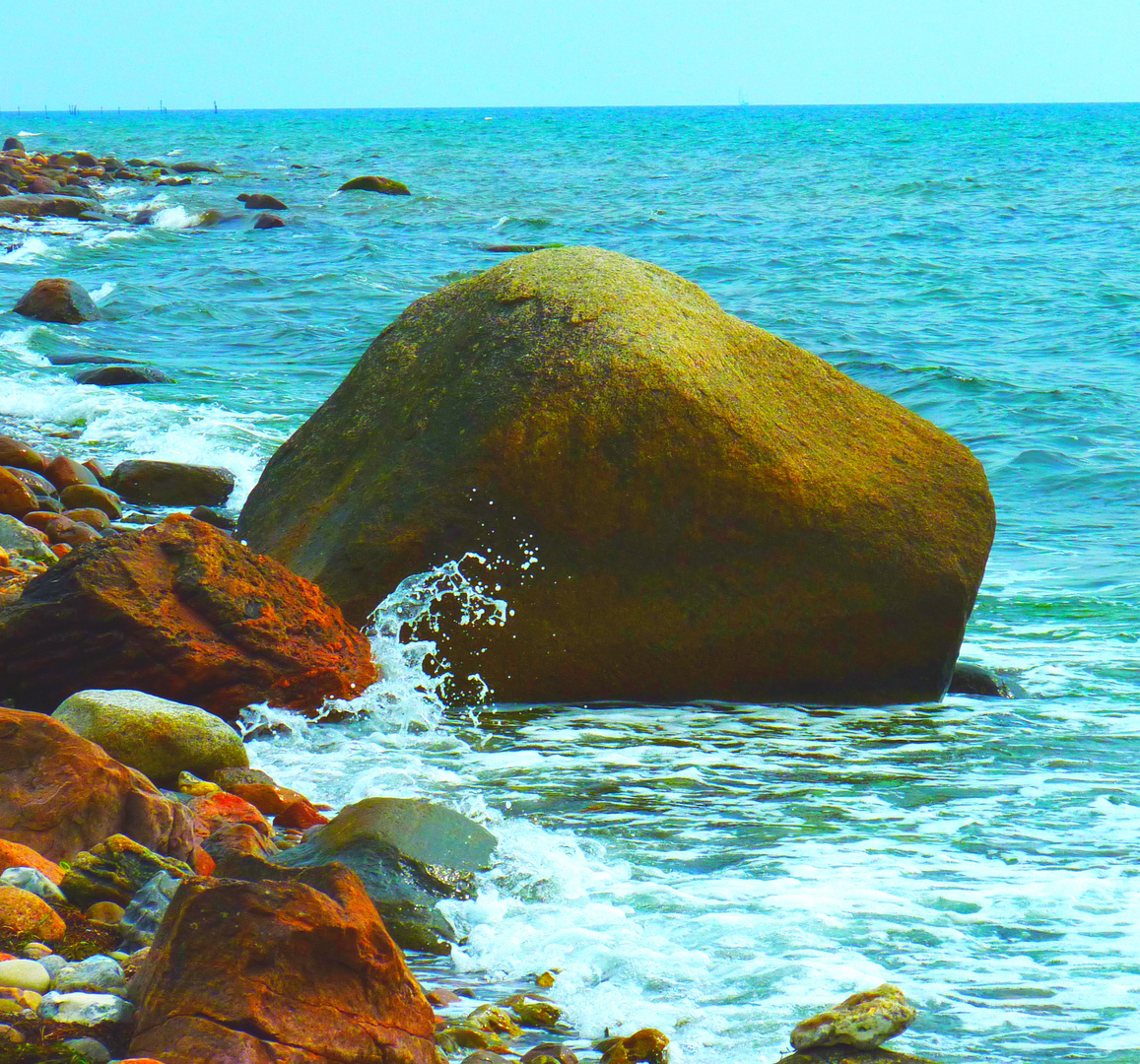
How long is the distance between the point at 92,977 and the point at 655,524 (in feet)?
10.9

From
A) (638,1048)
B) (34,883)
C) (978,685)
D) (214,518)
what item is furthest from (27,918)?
(214,518)

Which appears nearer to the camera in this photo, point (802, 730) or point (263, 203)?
point (802, 730)

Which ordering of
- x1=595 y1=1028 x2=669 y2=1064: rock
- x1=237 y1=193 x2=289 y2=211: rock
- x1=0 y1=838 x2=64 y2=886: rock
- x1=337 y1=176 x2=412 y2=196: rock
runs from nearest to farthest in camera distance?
1. x1=595 y1=1028 x2=669 y2=1064: rock
2. x1=0 y1=838 x2=64 y2=886: rock
3. x1=237 y1=193 x2=289 y2=211: rock
4. x1=337 y1=176 x2=412 y2=196: rock

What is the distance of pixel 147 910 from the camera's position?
10.1ft

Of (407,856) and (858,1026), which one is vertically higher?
(858,1026)

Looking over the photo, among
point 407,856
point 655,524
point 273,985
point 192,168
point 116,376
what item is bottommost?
point 407,856

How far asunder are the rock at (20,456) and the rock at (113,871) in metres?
5.85

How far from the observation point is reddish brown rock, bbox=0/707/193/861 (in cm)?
337

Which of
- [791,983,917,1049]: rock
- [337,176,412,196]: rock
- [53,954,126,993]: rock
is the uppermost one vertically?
[337,176,412,196]: rock

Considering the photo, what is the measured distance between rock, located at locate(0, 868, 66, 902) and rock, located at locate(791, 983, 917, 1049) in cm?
182

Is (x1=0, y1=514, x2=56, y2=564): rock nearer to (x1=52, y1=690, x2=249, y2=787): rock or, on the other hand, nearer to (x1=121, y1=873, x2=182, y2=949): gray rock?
(x1=52, y1=690, x2=249, y2=787): rock

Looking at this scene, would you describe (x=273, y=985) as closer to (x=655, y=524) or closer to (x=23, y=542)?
(x=655, y=524)

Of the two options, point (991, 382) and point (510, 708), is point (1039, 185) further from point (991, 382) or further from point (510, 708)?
point (510, 708)

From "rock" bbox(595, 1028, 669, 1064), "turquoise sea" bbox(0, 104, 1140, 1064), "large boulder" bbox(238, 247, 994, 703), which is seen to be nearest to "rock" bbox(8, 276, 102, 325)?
"turquoise sea" bbox(0, 104, 1140, 1064)
